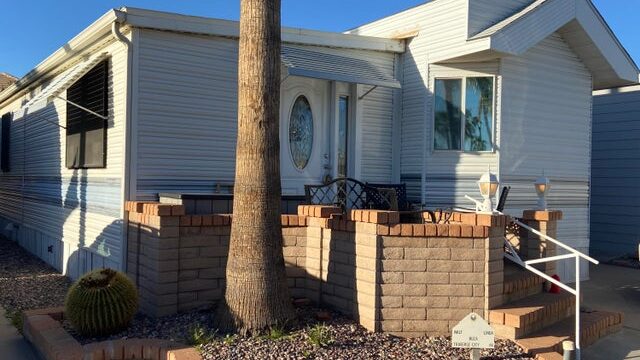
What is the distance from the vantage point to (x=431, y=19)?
8.48 m

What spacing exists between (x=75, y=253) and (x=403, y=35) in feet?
19.8

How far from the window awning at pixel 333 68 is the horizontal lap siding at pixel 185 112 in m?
0.80

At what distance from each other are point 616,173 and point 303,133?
25.2 ft

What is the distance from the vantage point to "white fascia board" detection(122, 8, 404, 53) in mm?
6789

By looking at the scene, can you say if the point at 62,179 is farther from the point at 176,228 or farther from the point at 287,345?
the point at 287,345

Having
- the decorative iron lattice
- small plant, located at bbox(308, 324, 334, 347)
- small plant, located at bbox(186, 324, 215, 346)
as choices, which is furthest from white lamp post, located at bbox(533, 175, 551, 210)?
small plant, located at bbox(186, 324, 215, 346)

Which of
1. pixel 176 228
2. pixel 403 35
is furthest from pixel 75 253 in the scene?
pixel 403 35

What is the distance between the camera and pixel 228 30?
736 cm

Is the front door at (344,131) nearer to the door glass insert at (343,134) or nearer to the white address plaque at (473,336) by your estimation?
the door glass insert at (343,134)

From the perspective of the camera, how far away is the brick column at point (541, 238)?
21.6 ft

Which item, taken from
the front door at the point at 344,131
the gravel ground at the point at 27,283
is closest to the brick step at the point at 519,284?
the front door at the point at 344,131

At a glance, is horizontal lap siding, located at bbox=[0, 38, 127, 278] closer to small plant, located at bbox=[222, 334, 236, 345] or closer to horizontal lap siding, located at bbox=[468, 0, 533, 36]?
small plant, located at bbox=[222, 334, 236, 345]

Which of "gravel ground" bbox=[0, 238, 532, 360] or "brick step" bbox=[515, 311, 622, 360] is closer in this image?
"gravel ground" bbox=[0, 238, 532, 360]

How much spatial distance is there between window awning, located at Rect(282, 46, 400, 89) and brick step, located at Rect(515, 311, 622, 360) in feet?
13.0
